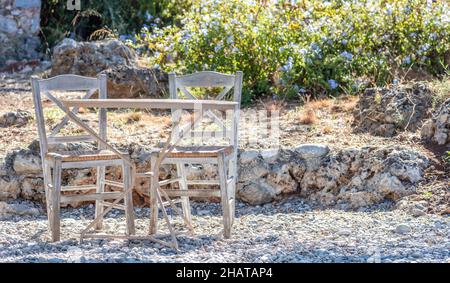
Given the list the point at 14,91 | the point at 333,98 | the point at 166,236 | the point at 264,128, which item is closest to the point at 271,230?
the point at 166,236

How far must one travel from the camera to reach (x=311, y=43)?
8.80 m

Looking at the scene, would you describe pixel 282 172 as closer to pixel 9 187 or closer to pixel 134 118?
pixel 134 118

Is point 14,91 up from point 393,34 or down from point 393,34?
down

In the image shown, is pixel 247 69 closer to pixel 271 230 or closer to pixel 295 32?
pixel 295 32

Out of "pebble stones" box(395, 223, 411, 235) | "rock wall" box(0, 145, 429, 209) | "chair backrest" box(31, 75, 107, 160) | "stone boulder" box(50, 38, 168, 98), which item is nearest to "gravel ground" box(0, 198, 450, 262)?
"pebble stones" box(395, 223, 411, 235)

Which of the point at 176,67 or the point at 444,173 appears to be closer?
the point at 444,173

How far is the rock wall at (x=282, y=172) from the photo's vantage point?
6.80 meters

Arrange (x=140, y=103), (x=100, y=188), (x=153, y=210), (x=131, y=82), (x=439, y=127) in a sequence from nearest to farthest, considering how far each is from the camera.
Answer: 1. (x=140, y=103)
2. (x=153, y=210)
3. (x=100, y=188)
4. (x=439, y=127)
5. (x=131, y=82)

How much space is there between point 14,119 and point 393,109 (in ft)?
10.0

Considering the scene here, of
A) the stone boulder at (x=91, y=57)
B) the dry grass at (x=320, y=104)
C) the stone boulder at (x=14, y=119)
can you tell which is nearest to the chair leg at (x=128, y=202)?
the stone boulder at (x=14, y=119)

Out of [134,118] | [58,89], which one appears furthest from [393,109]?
[58,89]

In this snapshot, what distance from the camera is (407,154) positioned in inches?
266
